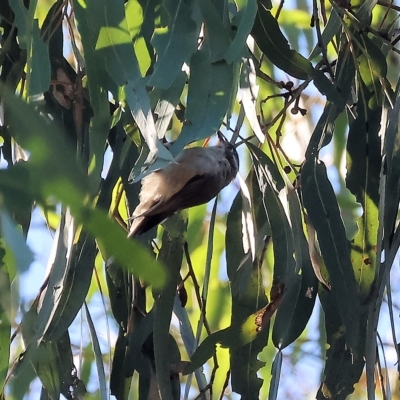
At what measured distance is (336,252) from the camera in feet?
4.70

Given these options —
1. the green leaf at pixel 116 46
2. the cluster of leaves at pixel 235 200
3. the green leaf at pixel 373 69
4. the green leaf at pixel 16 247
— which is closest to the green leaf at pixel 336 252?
the cluster of leaves at pixel 235 200

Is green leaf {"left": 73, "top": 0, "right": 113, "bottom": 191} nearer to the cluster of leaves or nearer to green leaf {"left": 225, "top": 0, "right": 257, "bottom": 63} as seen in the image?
the cluster of leaves

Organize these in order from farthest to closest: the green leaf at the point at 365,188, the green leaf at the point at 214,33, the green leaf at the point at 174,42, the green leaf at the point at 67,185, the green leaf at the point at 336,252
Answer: the green leaf at the point at 365,188 → the green leaf at the point at 336,252 → the green leaf at the point at 214,33 → the green leaf at the point at 174,42 → the green leaf at the point at 67,185

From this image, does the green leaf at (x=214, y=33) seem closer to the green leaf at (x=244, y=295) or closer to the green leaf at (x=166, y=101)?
the green leaf at (x=166, y=101)

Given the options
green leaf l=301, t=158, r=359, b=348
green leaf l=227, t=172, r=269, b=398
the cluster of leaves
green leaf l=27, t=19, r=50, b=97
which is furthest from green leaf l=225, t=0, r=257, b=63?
green leaf l=227, t=172, r=269, b=398

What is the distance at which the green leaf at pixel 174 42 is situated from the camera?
3.59ft

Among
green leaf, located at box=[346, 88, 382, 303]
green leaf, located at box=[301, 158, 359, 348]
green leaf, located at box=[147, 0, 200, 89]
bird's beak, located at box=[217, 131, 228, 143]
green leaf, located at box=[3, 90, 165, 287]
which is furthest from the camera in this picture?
bird's beak, located at box=[217, 131, 228, 143]

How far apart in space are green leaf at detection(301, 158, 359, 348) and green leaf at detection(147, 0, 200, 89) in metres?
0.39

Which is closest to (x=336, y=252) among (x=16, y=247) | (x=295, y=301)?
(x=295, y=301)

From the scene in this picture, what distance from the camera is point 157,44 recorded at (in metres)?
1.14

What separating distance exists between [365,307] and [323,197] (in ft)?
0.64

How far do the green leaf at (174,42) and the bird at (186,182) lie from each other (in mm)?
452

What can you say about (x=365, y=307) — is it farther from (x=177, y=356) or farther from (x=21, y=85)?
(x=21, y=85)

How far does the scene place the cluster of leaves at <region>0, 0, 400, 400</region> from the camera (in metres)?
1.17
